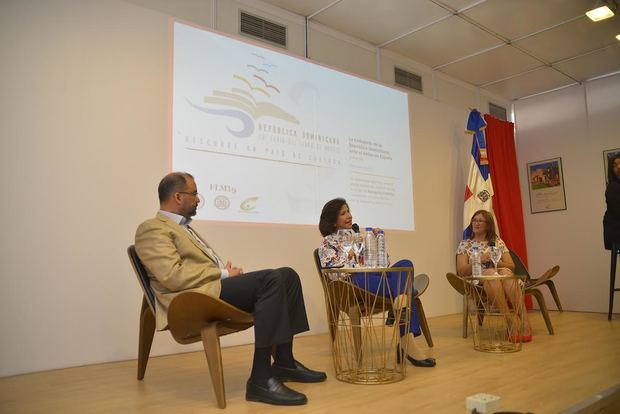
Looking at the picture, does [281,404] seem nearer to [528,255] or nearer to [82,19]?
[82,19]

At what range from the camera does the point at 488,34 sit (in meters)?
4.55

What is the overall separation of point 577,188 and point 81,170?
5.44m

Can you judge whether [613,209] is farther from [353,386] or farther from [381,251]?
[353,386]

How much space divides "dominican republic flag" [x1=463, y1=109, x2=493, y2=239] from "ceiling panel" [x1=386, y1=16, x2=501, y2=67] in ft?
2.54

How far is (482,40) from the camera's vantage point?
466 cm

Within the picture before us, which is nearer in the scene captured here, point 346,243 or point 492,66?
point 346,243

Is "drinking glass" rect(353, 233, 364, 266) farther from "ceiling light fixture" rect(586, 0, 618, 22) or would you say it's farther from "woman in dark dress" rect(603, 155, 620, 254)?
"ceiling light fixture" rect(586, 0, 618, 22)

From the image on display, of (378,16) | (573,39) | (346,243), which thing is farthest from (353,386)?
(573,39)

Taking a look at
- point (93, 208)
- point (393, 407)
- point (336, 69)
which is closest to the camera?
point (393, 407)

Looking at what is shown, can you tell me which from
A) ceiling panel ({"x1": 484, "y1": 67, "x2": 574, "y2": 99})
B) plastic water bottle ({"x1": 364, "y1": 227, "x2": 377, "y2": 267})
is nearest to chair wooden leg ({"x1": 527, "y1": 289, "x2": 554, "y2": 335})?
plastic water bottle ({"x1": 364, "y1": 227, "x2": 377, "y2": 267})

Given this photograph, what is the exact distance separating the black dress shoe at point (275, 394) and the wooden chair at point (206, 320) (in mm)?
129

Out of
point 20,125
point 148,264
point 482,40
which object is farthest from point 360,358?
point 482,40

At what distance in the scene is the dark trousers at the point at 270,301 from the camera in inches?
73.2

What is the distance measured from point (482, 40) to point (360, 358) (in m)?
3.68
